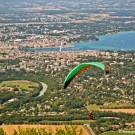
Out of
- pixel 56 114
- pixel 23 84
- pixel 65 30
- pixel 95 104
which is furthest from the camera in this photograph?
pixel 65 30

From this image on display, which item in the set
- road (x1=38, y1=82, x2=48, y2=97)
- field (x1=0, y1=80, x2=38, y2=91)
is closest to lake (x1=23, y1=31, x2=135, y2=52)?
field (x1=0, y1=80, x2=38, y2=91)

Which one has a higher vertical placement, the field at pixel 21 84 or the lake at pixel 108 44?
the lake at pixel 108 44

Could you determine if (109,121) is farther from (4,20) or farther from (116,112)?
(4,20)

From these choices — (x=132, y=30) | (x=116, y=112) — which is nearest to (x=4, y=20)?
(x=132, y=30)

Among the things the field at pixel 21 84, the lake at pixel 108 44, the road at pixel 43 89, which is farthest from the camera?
the lake at pixel 108 44

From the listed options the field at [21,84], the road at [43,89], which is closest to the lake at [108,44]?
the field at [21,84]

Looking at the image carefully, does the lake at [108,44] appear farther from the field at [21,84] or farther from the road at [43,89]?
the road at [43,89]

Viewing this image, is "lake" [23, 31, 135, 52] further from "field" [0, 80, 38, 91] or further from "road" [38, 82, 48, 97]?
"road" [38, 82, 48, 97]
